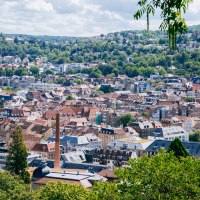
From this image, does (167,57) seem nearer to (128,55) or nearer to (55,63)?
(128,55)

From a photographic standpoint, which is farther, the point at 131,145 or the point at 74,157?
the point at 131,145

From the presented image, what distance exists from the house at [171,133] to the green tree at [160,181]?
56.3 meters

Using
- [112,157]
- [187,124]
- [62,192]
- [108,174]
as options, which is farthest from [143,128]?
[62,192]

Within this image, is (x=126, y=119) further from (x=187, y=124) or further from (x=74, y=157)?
(x=74, y=157)

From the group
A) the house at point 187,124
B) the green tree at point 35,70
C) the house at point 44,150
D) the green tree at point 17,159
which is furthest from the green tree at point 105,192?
the green tree at point 35,70

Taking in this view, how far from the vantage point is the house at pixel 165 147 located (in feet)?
197

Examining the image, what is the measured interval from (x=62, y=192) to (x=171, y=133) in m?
44.5

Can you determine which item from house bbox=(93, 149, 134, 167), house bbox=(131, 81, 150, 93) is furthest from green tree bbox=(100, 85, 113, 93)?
house bbox=(93, 149, 134, 167)

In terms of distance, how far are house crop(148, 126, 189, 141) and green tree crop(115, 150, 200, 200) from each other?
5627cm

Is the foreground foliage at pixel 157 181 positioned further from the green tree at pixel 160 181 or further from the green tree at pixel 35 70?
the green tree at pixel 35 70

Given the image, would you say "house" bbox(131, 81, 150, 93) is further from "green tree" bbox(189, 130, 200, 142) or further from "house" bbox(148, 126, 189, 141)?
"green tree" bbox(189, 130, 200, 142)

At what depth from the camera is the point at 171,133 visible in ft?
251

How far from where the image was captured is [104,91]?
4958 inches

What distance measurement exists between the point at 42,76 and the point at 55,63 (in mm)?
33235
